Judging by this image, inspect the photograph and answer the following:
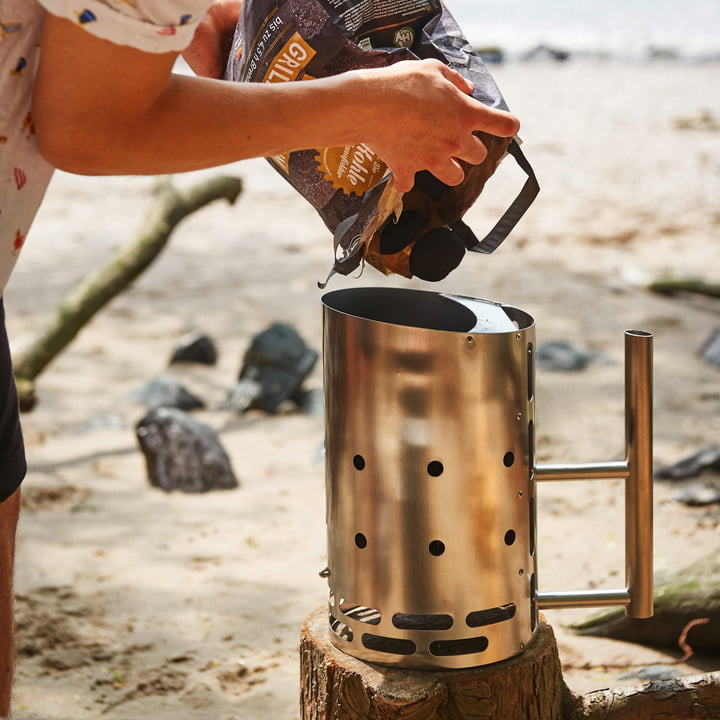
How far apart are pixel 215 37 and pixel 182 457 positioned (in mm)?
1899

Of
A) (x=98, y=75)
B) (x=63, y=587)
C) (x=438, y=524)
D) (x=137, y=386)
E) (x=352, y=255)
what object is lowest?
(x=63, y=587)

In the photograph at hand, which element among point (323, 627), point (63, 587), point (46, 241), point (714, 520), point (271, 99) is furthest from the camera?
point (46, 241)

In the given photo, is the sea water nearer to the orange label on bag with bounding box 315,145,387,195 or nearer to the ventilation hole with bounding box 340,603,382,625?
the orange label on bag with bounding box 315,145,387,195

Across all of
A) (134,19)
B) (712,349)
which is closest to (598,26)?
(712,349)

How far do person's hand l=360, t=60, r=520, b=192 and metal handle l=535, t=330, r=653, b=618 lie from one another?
472 mm

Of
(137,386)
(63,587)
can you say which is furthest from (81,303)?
(63,587)

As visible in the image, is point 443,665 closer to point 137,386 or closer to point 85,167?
point 85,167

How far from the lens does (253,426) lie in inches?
157

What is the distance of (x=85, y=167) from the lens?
1.22 metres

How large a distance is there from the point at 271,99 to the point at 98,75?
0.22 m

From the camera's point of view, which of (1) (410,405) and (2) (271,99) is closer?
(2) (271,99)

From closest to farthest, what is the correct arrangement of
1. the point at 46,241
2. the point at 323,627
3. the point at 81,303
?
the point at 323,627
the point at 81,303
the point at 46,241

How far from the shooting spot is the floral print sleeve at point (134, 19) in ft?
3.55

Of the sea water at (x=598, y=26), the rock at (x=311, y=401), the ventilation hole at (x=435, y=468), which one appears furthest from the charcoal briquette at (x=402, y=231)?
the sea water at (x=598, y=26)
